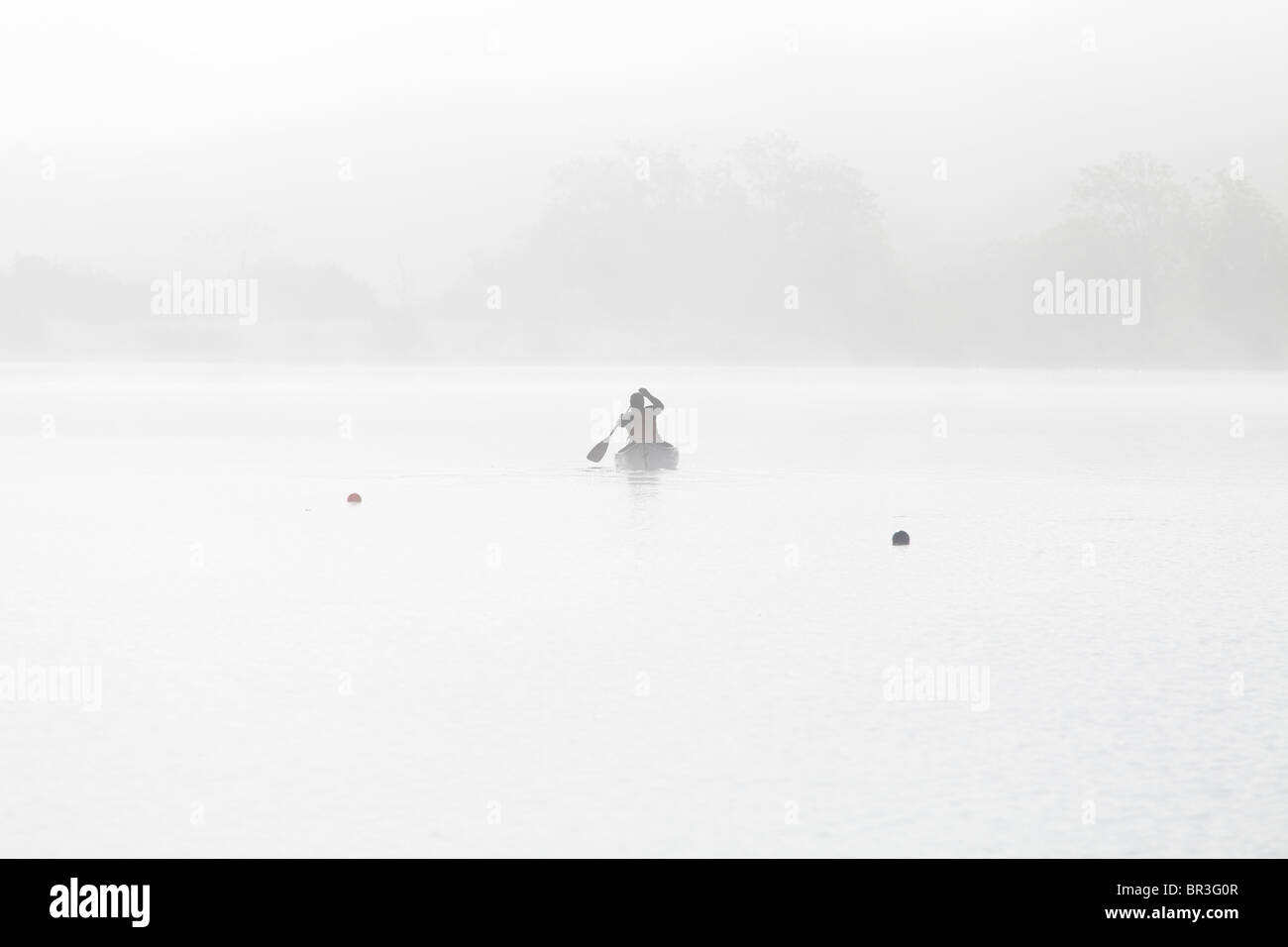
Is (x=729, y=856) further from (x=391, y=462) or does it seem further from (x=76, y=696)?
(x=391, y=462)

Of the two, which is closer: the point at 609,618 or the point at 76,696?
the point at 76,696

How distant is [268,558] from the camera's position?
72.0 feet

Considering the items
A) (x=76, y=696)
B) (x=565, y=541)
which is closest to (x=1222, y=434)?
(x=565, y=541)

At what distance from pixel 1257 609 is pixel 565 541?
9485mm

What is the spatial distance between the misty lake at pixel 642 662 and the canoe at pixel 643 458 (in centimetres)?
50

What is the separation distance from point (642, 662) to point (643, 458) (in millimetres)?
21082

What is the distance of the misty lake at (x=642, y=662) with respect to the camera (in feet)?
34.1

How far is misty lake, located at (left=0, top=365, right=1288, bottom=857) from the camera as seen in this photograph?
34.1ft

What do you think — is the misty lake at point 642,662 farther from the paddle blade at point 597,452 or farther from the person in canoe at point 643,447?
the paddle blade at point 597,452
